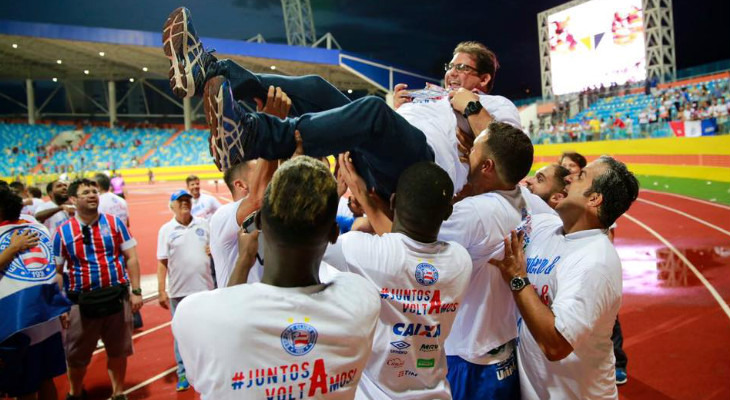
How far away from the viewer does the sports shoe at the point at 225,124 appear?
2264 millimetres

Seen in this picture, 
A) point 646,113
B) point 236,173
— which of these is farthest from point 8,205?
point 646,113

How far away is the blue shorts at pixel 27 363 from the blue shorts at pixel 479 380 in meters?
3.47

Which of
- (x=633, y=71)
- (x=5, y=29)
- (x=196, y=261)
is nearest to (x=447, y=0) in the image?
(x=633, y=71)

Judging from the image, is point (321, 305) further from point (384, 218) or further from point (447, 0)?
point (447, 0)

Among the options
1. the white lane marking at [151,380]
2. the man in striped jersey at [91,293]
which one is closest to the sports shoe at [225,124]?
the man in striped jersey at [91,293]

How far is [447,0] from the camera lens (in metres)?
66.3

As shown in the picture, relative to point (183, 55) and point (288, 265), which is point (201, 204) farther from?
point (288, 265)

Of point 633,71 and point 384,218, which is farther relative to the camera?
point 633,71

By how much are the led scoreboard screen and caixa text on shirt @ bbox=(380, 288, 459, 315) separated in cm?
3038

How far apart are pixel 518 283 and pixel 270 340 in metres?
1.34

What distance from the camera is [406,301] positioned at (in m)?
2.05

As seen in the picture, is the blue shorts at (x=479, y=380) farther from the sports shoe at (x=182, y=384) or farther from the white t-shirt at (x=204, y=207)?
the white t-shirt at (x=204, y=207)

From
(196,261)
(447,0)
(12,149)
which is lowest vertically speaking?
(196,261)

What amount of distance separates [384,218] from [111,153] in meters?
42.9
